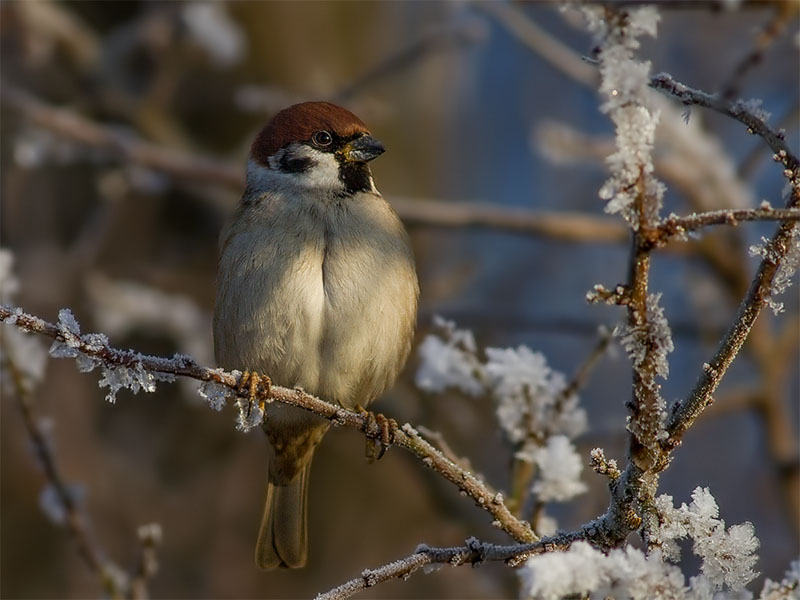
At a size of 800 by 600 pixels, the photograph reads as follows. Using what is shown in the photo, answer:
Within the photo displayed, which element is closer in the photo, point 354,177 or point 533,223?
point 354,177

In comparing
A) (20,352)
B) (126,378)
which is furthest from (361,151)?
(126,378)

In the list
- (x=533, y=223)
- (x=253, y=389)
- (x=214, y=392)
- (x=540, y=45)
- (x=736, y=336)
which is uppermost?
(x=540, y=45)

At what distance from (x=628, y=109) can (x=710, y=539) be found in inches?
25.3

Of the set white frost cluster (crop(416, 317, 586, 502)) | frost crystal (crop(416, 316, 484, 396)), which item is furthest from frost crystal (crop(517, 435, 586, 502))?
frost crystal (crop(416, 316, 484, 396))

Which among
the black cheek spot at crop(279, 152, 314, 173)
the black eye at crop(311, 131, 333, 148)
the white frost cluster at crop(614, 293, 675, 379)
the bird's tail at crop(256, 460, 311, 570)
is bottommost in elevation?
the white frost cluster at crop(614, 293, 675, 379)

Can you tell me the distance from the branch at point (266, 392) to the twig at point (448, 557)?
135mm

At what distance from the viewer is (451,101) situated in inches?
278

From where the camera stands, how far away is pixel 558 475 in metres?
2.24

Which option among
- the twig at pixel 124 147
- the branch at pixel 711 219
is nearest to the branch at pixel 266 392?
the branch at pixel 711 219

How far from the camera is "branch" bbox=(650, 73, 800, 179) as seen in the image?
1154mm

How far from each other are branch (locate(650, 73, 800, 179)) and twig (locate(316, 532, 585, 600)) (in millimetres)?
635

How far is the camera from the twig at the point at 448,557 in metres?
1.48

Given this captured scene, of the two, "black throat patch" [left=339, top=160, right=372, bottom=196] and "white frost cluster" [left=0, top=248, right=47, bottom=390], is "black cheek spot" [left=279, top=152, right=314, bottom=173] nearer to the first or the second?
"black throat patch" [left=339, top=160, right=372, bottom=196]

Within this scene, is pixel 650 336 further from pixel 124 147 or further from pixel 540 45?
pixel 124 147
